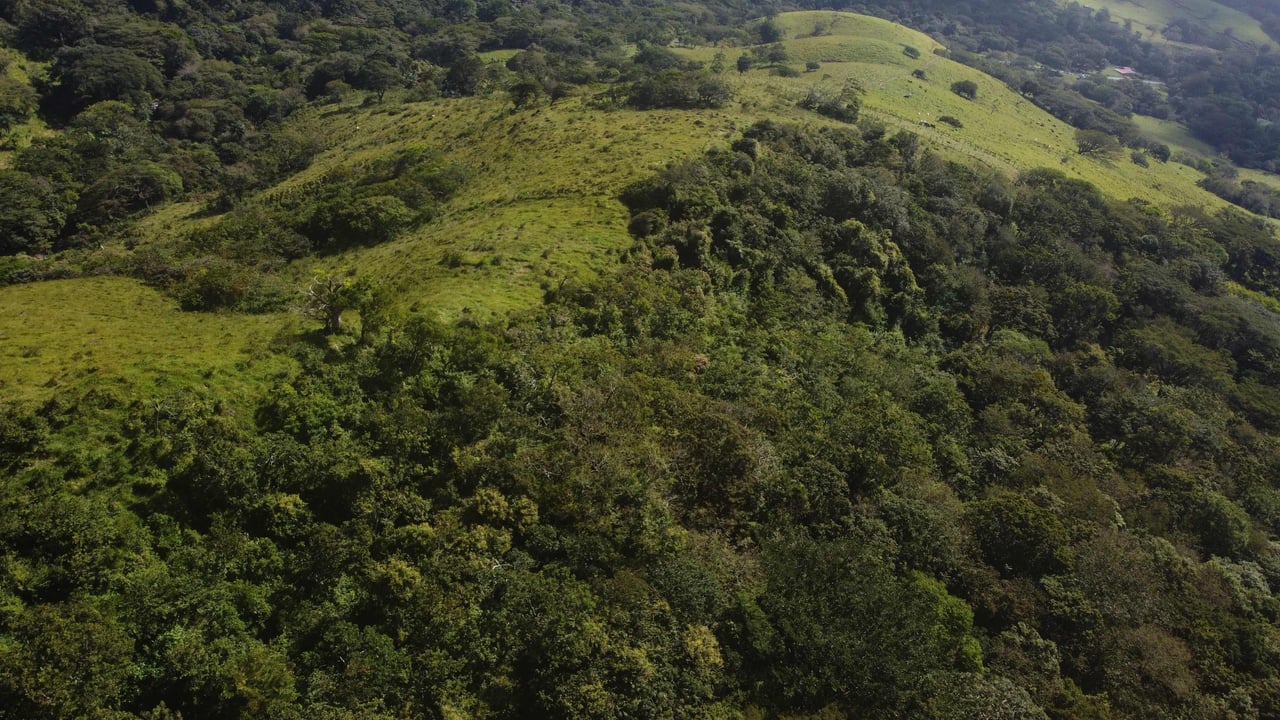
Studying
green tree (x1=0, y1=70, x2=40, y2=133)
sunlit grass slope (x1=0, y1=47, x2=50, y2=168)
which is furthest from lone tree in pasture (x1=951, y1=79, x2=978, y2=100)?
green tree (x1=0, y1=70, x2=40, y2=133)

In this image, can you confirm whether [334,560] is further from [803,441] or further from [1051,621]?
[1051,621]

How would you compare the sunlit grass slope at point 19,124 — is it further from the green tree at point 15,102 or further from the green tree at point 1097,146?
the green tree at point 1097,146

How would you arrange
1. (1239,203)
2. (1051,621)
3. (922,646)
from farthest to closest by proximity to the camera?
(1239,203) < (1051,621) < (922,646)

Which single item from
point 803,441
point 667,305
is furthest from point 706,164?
point 803,441

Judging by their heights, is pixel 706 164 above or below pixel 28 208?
above

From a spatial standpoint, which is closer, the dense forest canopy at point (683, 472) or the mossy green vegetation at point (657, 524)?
the mossy green vegetation at point (657, 524)

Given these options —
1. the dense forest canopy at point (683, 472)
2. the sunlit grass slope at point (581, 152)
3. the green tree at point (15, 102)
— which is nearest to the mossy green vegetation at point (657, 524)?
the dense forest canopy at point (683, 472)
